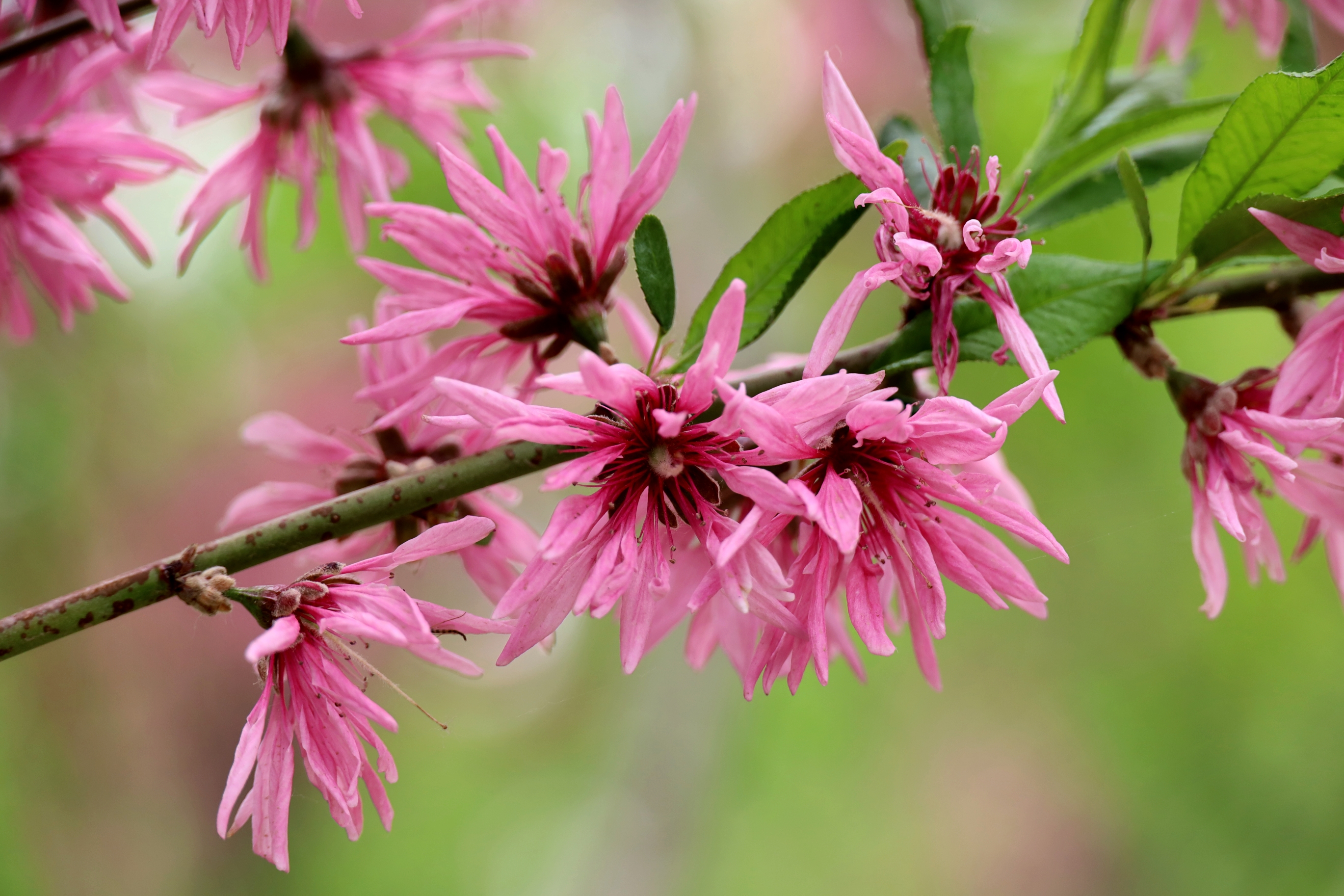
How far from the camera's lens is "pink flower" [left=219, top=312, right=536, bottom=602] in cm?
48

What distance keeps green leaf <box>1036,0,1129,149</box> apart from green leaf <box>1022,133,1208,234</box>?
4 centimetres

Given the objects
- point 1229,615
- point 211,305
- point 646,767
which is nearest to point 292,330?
point 211,305

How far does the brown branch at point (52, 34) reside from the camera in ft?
1.69

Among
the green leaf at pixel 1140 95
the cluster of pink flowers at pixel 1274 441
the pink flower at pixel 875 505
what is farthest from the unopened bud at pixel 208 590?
the green leaf at pixel 1140 95

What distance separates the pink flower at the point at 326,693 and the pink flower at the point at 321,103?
328 mm

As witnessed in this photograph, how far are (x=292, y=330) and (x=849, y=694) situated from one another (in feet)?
6.51

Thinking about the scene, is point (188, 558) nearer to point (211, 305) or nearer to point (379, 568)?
point (379, 568)

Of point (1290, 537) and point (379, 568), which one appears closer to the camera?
point (379, 568)

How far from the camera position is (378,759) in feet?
1.29

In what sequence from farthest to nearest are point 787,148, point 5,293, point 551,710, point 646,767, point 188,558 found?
point 787,148, point 551,710, point 646,767, point 5,293, point 188,558

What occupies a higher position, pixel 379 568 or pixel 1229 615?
pixel 379 568

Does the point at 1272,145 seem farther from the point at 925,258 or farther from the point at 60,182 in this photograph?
Result: the point at 60,182

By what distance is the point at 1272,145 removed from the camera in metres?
0.42

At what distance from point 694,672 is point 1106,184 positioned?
1723 mm
